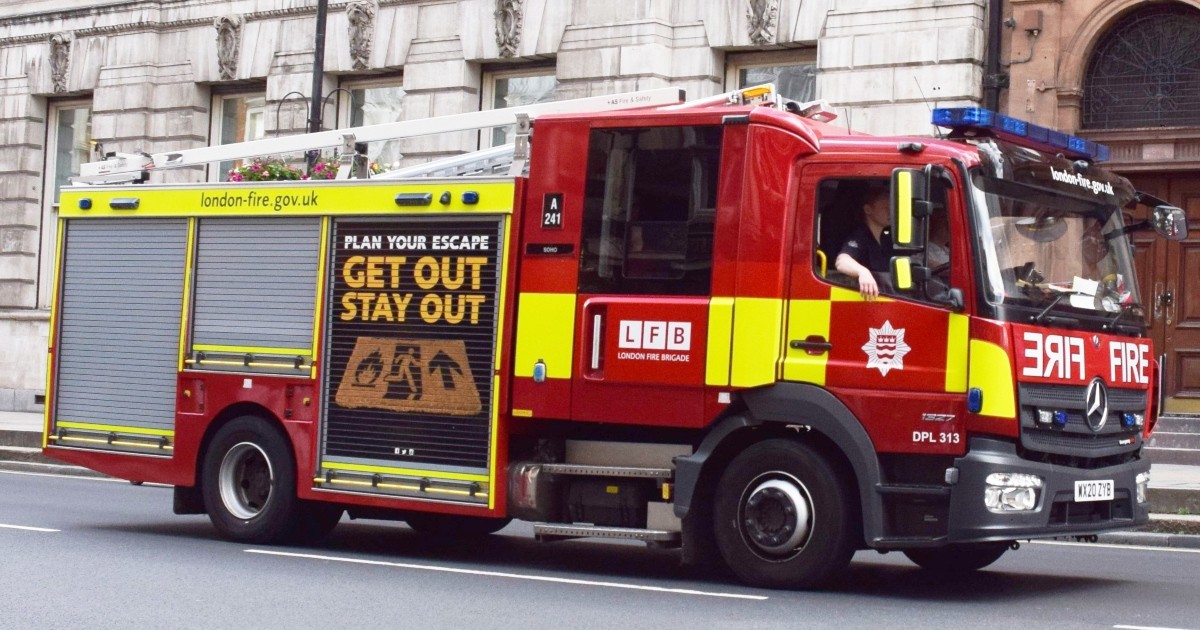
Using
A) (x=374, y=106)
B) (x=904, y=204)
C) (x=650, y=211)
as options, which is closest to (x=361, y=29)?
(x=374, y=106)

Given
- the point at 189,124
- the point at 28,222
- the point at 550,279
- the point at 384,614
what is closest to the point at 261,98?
the point at 189,124

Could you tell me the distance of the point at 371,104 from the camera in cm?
2645

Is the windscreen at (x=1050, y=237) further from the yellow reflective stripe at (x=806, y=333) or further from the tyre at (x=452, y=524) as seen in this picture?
the tyre at (x=452, y=524)

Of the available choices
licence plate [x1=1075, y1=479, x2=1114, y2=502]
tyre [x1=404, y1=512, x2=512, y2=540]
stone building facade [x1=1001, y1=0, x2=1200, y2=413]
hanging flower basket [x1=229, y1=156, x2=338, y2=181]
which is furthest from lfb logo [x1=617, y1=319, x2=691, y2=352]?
stone building facade [x1=1001, y1=0, x2=1200, y2=413]

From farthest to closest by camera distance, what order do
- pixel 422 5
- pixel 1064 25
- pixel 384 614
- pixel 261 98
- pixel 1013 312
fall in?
pixel 261 98 < pixel 422 5 < pixel 1064 25 < pixel 1013 312 < pixel 384 614

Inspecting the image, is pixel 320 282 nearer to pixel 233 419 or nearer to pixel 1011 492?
pixel 233 419

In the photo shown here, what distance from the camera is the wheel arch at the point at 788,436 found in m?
9.84

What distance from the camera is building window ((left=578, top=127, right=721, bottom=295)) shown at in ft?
34.4

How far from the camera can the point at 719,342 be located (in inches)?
408

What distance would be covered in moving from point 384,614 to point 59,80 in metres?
23.5

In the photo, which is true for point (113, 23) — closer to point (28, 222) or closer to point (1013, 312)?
point (28, 222)

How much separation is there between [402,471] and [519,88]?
13.8m

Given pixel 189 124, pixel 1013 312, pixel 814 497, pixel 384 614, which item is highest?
pixel 189 124

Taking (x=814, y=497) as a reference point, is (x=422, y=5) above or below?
above
